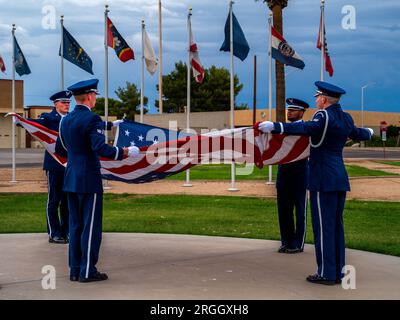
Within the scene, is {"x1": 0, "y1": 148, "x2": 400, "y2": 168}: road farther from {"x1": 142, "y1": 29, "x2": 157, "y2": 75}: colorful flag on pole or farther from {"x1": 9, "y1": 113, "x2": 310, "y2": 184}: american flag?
{"x1": 9, "y1": 113, "x2": 310, "y2": 184}: american flag

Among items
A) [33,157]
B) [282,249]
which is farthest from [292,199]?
[33,157]

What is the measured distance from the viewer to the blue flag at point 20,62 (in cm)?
2347

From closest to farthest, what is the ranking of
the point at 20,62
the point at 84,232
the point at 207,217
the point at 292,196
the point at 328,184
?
the point at 328,184
the point at 84,232
the point at 292,196
the point at 207,217
the point at 20,62

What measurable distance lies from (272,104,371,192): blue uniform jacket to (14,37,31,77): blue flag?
17.7m

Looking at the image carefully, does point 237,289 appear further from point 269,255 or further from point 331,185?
point 269,255

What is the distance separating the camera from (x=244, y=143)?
832 centimetres

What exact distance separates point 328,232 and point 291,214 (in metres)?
1.97

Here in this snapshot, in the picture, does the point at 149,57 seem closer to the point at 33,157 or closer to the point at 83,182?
the point at 83,182

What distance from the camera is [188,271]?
7.95m

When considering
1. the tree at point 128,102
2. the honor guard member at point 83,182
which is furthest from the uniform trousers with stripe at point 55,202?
the tree at point 128,102

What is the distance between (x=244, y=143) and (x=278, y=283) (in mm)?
1834

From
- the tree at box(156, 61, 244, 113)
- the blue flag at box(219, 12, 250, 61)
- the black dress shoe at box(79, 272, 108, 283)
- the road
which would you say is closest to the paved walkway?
the black dress shoe at box(79, 272, 108, 283)

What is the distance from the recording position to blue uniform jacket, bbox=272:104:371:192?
7.24 m
